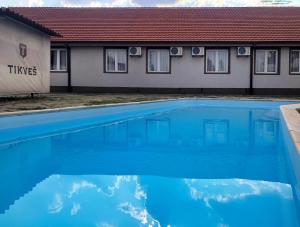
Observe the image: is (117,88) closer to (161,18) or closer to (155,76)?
(155,76)

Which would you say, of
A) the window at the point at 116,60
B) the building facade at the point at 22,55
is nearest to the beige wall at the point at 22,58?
the building facade at the point at 22,55

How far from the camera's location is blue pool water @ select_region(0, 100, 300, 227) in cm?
326

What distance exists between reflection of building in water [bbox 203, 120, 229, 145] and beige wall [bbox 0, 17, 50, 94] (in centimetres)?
568

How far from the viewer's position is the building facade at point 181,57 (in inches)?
731

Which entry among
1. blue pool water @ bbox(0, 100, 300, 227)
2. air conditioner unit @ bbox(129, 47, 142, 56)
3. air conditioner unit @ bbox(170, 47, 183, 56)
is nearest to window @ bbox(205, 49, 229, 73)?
air conditioner unit @ bbox(170, 47, 183, 56)

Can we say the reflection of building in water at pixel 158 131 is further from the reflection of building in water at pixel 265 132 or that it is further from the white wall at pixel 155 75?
the white wall at pixel 155 75

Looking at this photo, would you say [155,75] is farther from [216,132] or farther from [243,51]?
[216,132]

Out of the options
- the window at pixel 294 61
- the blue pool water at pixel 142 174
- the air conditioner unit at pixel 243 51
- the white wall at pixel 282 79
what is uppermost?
the air conditioner unit at pixel 243 51

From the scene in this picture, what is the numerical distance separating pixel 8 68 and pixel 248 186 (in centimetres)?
857

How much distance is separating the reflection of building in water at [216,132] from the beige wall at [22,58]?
568 cm

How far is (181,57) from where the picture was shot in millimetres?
18891

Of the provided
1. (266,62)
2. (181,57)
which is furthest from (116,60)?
(266,62)

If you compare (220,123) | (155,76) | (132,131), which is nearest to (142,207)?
(132,131)

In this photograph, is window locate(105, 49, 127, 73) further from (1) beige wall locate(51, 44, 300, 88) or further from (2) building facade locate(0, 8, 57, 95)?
(2) building facade locate(0, 8, 57, 95)
